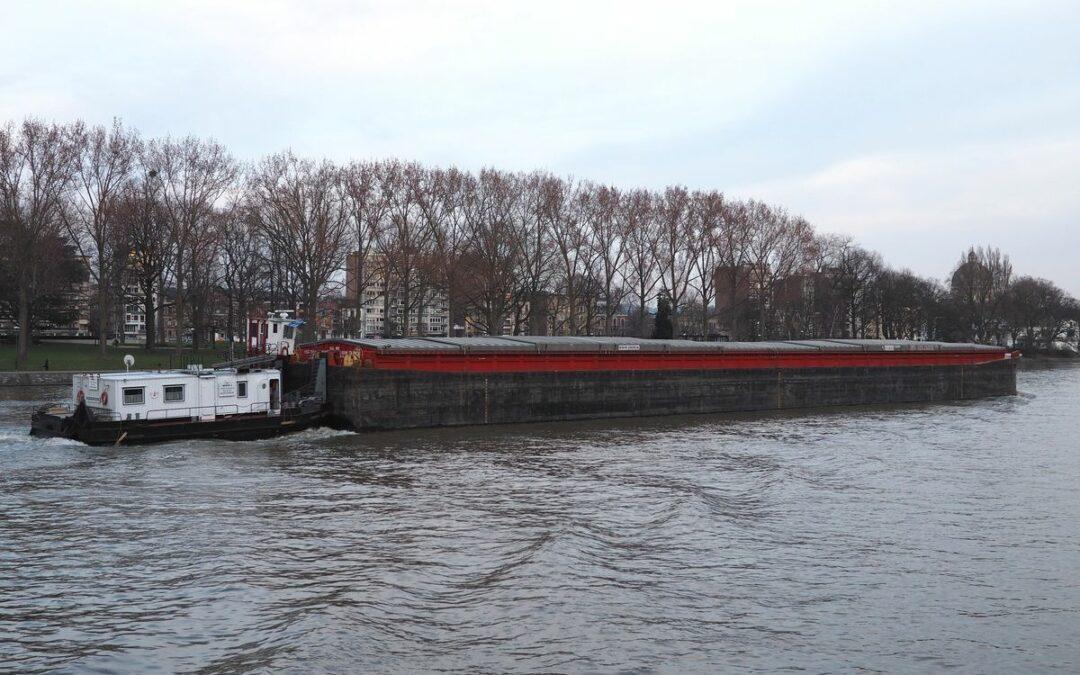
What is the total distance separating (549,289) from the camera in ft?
270

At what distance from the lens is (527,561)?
14.9m

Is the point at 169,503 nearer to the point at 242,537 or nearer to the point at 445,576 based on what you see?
the point at 242,537

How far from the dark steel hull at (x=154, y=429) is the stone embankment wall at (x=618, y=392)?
3.40 metres

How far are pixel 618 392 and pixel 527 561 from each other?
24862 millimetres

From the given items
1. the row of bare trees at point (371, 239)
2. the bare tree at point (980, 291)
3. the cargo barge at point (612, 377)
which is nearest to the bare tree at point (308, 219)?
the row of bare trees at point (371, 239)

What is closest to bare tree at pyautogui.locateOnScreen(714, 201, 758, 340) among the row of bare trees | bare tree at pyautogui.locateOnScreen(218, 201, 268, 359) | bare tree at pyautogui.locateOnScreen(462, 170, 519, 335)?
the row of bare trees

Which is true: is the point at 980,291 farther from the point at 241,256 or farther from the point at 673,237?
the point at 241,256

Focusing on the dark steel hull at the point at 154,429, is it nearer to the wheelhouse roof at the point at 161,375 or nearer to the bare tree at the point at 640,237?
the wheelhouse roof at the point at 161,375

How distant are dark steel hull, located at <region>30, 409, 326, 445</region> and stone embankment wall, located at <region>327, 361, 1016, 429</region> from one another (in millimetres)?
3400

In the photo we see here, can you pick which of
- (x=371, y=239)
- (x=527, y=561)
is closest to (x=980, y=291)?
(x=371, y=239)

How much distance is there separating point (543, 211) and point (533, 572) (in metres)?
56.4

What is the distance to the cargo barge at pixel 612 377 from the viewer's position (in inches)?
1286

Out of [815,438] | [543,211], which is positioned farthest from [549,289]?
[815,438]

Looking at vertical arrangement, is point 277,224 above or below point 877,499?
above
